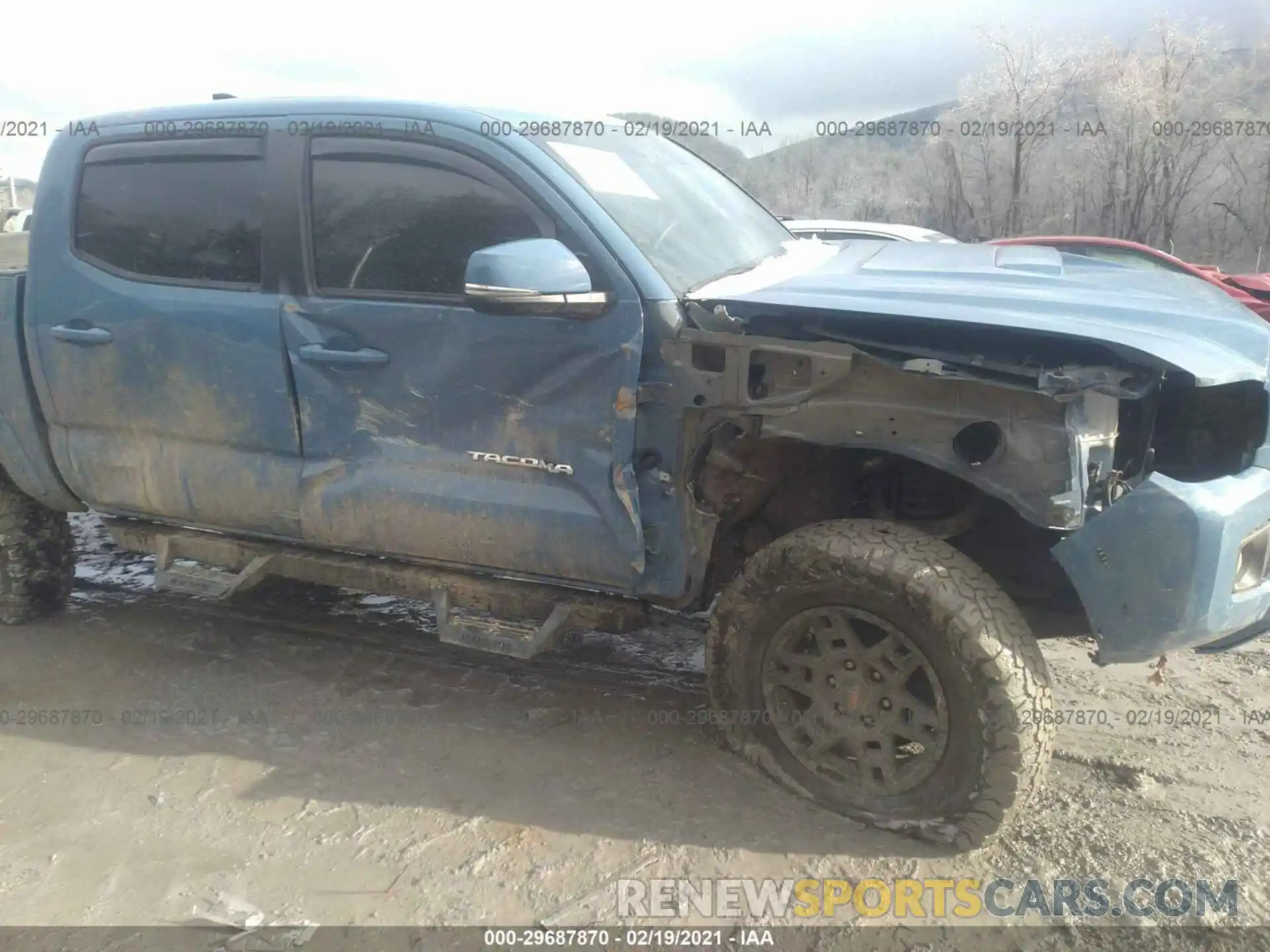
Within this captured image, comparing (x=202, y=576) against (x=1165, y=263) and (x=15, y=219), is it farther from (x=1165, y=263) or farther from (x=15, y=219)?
(x=1165, y=263)

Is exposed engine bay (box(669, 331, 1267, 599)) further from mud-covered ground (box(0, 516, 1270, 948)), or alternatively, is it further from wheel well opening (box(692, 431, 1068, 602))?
mud-covered ground (box(0, 516, 1270, 948))

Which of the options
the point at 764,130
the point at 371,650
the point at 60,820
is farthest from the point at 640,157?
the point at 764,130

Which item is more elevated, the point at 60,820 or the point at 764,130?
the point at 764,130

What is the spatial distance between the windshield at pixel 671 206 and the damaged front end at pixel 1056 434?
294 mm

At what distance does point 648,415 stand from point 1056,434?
107 cm

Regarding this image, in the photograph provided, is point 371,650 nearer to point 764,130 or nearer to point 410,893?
point 410,893

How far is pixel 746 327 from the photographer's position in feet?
8.75

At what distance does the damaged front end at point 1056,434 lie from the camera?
228 cm

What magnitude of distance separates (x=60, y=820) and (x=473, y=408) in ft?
5.67

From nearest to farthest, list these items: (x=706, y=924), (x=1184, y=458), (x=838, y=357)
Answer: (x=706, y=924)
(x=838, y=357)
(x=1184, y=458)

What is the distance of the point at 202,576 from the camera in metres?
3.59

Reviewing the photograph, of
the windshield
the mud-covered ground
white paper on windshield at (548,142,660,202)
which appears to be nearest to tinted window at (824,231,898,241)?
the windshield

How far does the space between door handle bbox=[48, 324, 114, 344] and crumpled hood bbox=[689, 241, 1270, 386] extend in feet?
7.18

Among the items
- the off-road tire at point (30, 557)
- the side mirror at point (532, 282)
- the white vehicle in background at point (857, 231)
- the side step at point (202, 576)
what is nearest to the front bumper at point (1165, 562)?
the side mirror at point (532, 282)
